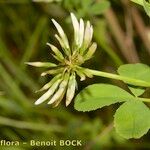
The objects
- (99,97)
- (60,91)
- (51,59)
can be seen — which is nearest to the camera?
(60,91)

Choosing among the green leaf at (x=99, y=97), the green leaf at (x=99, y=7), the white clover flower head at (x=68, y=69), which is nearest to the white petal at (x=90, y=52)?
the white clover flower head at (x=68, y=69)

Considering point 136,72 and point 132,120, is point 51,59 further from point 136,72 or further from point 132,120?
point 132,120

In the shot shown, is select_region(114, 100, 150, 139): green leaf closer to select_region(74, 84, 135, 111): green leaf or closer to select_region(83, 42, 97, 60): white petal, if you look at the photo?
select_region(74, 84, 135, 111): green leaf

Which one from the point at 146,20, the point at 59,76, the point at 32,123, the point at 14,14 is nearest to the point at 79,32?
the point at 59,76

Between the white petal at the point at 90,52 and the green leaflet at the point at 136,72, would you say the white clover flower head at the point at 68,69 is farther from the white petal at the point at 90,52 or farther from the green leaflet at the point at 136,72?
the green leaflet at the point at 136,72

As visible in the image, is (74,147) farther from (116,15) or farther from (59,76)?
(59,76)

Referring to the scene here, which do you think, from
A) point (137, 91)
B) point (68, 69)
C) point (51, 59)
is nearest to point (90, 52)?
point (68, 69)
